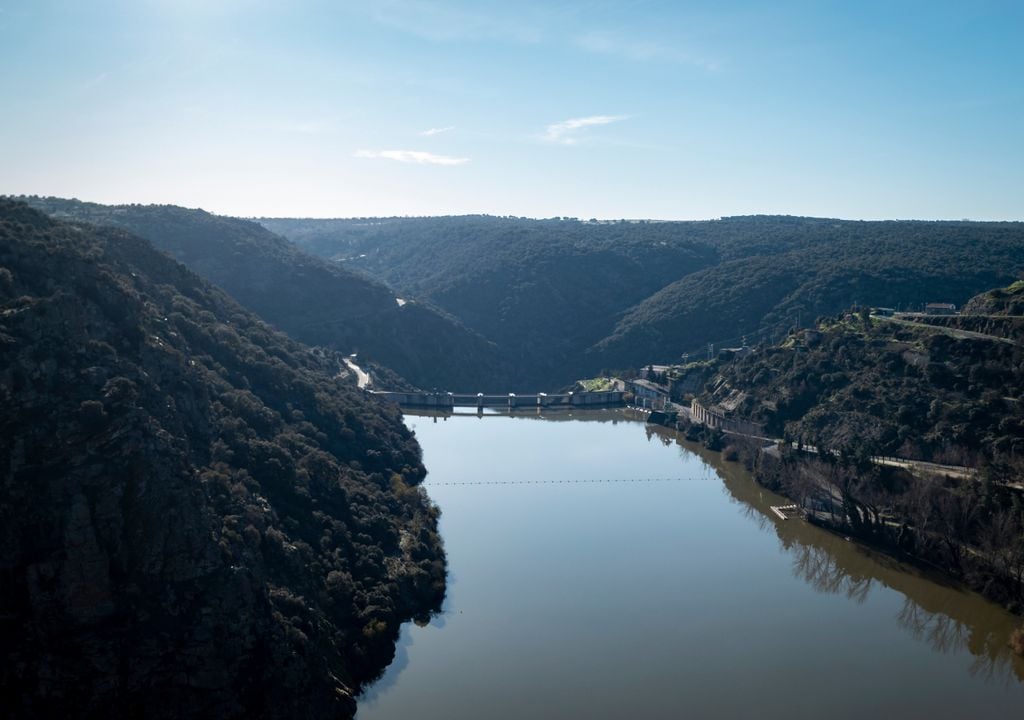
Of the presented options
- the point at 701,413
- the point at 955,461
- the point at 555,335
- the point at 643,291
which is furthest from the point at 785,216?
the point at 955,461

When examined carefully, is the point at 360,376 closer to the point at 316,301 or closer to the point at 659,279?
the point at 316,301

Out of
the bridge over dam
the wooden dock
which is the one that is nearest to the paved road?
the bridge over dam

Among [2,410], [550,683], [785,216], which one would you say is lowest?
[550,683]

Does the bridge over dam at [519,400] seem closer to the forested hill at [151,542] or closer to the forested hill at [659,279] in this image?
the forested hill at [659,279]

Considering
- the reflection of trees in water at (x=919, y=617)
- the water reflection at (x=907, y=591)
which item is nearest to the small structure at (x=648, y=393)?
the water reflection at (x=907, y=591)

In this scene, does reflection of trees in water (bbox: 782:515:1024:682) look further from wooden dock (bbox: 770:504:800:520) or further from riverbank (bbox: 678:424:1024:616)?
wooden dock (bbox: 770:504:800:520)

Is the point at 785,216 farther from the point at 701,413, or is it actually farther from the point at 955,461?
the point at 955,461

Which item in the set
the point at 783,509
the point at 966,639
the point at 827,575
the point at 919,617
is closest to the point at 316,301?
the point at 783,509
